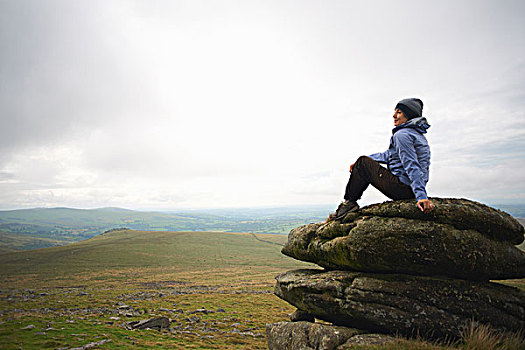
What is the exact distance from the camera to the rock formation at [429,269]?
9.14 metres

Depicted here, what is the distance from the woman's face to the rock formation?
3114mm

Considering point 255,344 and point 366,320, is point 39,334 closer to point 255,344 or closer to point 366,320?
point 255,344

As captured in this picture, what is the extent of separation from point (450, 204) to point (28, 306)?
142 feet

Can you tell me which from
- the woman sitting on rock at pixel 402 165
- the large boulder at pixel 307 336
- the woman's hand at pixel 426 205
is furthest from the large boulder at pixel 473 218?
the large boulder at pixel 307 336

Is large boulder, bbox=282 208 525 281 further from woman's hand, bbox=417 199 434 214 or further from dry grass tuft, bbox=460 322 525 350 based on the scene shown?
dry grass tuft, bbox=460 322 525 350

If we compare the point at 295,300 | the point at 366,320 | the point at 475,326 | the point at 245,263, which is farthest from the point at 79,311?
the point at 245,263

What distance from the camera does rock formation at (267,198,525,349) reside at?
914cm

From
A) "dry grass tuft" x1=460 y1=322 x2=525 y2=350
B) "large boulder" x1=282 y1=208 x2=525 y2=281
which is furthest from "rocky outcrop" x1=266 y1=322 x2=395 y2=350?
"large boulder" x1=282 y1=208 x2=525 y2=281

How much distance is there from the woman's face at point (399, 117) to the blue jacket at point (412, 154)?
11.4 inches

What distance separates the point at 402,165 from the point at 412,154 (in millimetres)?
901

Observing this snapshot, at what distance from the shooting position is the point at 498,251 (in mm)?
9172

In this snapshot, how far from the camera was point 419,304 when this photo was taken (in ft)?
31.9

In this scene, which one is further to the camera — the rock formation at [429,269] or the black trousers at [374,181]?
the black trousers at [374,181]

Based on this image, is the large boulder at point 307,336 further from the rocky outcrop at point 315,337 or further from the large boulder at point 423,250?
the large boulder at point 423,250
